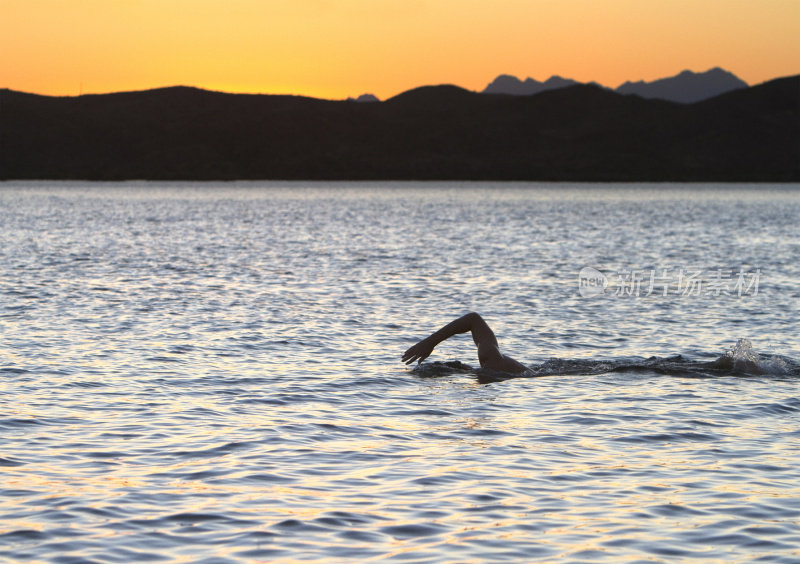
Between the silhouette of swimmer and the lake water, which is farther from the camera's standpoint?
the silhouette of swimmer

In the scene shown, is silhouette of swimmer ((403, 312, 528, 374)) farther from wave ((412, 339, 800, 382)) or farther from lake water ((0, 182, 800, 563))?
lake water ((0, 182, 800, 563))

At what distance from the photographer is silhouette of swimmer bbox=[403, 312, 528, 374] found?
1500 centimetres

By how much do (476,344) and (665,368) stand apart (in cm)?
355

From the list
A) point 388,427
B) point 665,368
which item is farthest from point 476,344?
point 665,368

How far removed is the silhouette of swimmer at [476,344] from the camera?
15.0m

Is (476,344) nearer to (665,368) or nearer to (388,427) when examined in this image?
(388,427)

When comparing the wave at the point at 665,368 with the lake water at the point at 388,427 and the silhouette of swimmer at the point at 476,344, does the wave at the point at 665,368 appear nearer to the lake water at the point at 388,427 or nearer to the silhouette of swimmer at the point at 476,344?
the lake water at the point at 388,427

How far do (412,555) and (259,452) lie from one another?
3.78 meters

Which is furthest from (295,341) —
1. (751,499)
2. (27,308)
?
(751,499)

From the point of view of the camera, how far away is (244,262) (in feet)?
152

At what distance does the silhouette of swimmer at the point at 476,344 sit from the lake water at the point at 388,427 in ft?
1.12

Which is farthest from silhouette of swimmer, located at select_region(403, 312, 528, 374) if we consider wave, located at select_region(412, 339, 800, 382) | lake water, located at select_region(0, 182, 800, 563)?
lake water, located at select_region(0, 182, 800, 563)

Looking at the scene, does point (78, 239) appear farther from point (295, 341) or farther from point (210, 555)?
point (210, 555)

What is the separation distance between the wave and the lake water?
0.16ft
